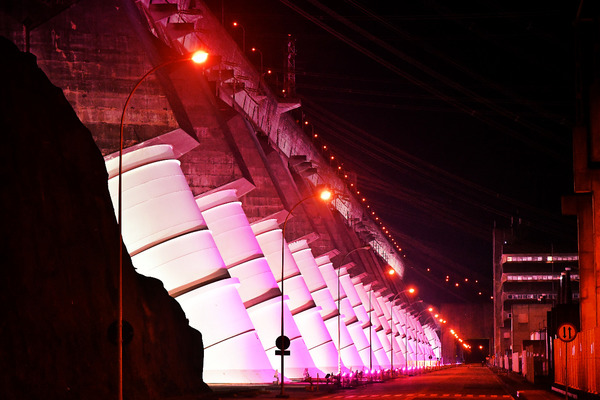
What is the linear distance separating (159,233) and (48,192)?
53.9ft

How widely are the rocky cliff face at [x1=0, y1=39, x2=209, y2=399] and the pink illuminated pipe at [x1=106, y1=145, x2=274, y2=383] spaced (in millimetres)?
8844

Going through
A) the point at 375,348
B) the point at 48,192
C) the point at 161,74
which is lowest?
the point at 375,348

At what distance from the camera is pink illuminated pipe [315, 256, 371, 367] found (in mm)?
87688

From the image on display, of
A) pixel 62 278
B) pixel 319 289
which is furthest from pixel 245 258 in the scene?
pixel 62 278

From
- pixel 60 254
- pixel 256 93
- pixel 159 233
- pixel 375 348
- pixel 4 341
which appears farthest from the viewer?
pixel 375 348

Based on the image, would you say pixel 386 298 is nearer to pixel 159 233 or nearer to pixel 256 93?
pixel 256 93

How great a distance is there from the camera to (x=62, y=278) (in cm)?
2425

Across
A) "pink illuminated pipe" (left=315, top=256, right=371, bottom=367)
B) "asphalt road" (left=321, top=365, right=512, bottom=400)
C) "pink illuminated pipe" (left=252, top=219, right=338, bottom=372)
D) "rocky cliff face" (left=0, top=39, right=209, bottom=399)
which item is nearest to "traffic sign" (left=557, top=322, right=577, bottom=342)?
"rocky cliff face" (left=0, top=39, right=209, bottom=399)

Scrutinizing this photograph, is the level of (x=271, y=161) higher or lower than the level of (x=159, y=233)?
higher

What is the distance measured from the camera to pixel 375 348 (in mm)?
107875

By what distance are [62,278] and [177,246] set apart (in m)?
18.2

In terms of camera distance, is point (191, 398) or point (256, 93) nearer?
point (191, 398)

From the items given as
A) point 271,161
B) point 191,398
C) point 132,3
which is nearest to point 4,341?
point 191,398

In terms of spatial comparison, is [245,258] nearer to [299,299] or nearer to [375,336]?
[299,299]
